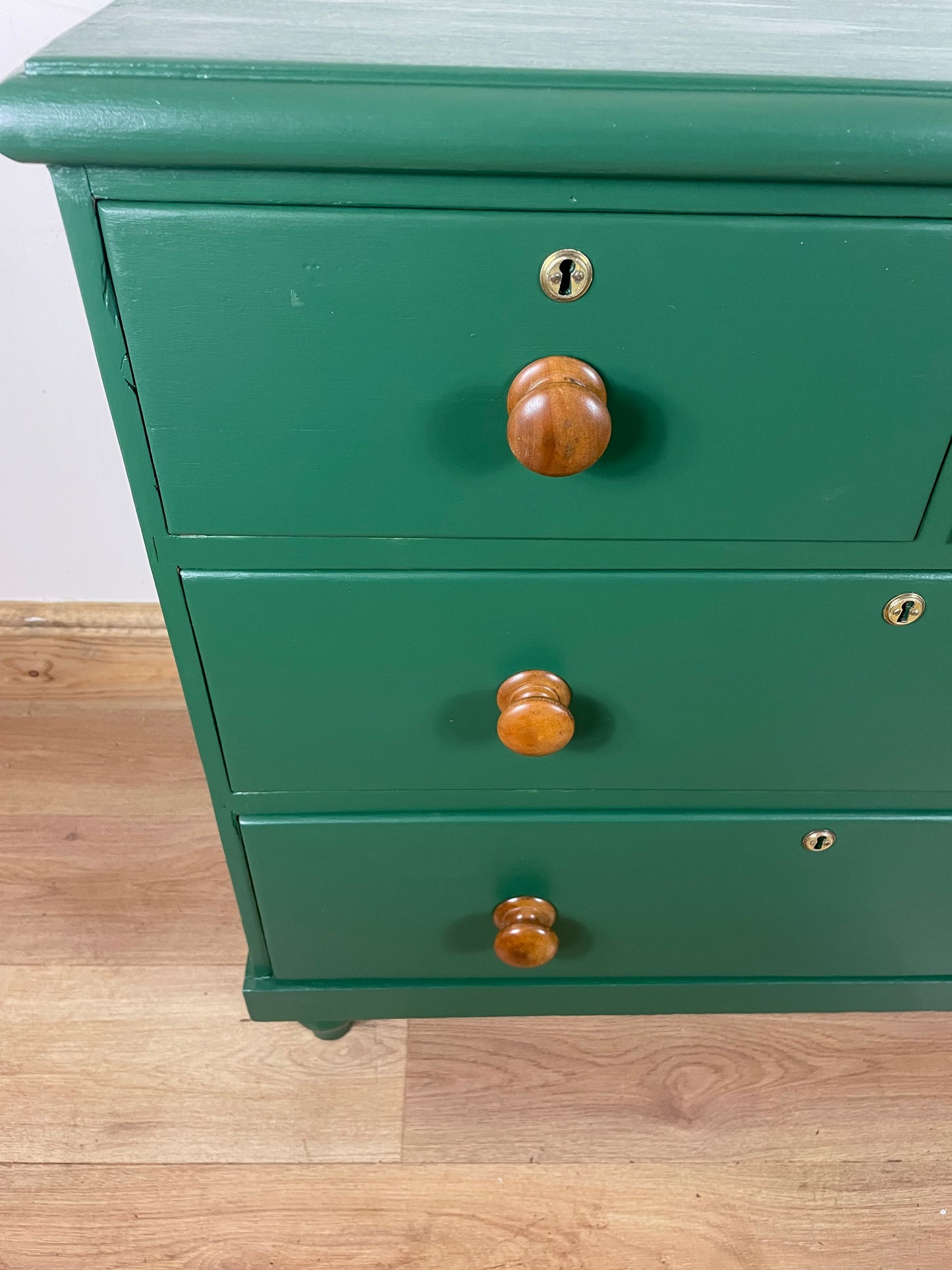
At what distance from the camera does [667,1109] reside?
2.69 ft

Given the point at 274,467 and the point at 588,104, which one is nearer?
the point at 588,104

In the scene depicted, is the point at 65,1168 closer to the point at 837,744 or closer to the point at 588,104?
the point at 837,744

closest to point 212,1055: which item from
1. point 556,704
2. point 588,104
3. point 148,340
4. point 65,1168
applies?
point 65,1168

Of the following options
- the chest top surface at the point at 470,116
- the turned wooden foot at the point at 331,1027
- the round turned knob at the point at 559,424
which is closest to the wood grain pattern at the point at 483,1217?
the turned wooden foot at the point at 331,1027

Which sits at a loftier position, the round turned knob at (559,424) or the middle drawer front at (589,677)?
the round turned knob at (559,424)

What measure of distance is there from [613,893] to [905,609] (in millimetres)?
314

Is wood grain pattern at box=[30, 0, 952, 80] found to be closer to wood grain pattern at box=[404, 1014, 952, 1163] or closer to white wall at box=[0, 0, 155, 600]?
white wall at box=[0, 0, 155, 600]

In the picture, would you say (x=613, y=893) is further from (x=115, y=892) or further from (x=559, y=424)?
(x=115, y=892)

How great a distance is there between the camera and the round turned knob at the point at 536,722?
54 cm

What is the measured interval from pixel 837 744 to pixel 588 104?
16.8 inches

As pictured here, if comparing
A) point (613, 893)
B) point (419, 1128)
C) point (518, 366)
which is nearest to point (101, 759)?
point (419, 1128)

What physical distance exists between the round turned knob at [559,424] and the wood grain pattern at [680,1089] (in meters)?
0.63

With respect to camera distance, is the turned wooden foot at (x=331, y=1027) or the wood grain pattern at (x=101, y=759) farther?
the wood grain pattern at (x=101, y=759)

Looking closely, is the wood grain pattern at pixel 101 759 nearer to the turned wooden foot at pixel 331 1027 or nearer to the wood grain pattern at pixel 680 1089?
the turned wooden foot at pixel 331 1027
